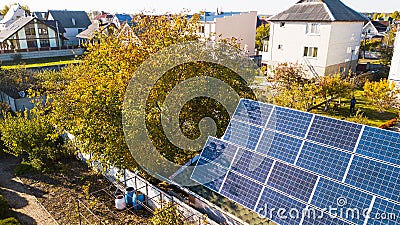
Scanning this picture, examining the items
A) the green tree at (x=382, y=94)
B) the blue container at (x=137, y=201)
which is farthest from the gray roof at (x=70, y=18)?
the blue container at (x=137, y=201)

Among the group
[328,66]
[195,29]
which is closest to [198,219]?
[195,29]

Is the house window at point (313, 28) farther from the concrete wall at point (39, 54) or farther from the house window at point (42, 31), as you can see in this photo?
the house window at point (42, 31)

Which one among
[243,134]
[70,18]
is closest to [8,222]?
[243,134]

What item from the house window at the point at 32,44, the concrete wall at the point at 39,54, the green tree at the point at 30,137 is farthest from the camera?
the house window at the point at 32,44

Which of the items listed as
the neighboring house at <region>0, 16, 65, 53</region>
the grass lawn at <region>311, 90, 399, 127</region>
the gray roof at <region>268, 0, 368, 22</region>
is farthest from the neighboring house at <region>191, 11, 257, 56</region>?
the neighboring house at <region>0, 16, 65, 53</region>

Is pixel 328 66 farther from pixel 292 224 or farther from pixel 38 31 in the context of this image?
pixel 38 31

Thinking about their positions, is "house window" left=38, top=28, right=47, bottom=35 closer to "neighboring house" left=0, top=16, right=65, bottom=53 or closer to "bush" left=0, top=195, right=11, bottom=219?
"neighboring house" left=0, top=16, right=65, bottom=53

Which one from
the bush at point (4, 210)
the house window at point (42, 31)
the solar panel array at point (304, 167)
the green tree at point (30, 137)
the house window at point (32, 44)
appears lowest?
the bush at point (4, 210)
